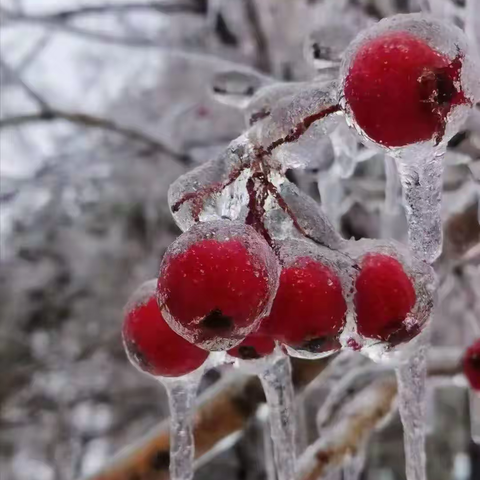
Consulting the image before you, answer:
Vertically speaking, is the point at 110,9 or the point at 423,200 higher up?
the point at 423,200

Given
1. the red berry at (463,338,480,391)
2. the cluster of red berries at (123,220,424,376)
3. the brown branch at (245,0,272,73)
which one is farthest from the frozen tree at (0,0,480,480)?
the cluster of red berries at (123,220,424,376)

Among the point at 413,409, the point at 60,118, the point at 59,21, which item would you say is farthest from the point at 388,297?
the point at 59,21

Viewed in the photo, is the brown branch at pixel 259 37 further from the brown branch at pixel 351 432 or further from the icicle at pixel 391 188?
the brown branch at pixel 351 432

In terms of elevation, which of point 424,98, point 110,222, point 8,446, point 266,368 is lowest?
point 8,446

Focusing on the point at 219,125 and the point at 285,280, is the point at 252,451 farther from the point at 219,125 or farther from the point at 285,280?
the point at 285,280

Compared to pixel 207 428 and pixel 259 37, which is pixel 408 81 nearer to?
pixel 207 428

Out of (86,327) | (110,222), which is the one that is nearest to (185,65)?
(110,222)

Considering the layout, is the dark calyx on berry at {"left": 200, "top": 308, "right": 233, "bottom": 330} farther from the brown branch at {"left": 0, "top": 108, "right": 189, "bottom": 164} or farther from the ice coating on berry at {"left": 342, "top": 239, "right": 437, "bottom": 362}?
the brown branch at {"left": 0, "top": 108, "right": 189, "bottom": 164}

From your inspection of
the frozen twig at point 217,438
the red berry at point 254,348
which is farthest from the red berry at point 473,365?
the red berry at point 254,348
